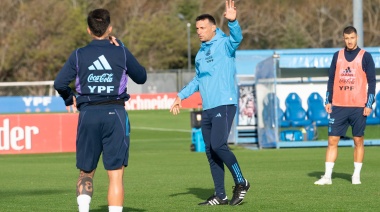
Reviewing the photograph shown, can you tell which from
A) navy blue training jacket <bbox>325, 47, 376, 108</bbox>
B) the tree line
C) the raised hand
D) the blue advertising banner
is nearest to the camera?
the raised hand

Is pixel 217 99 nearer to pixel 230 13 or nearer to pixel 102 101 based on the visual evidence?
pixel 230 13

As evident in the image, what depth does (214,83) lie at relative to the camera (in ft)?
37.3

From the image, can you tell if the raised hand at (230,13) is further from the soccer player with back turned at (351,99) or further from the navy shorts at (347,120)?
the navy shorts at (347,120)

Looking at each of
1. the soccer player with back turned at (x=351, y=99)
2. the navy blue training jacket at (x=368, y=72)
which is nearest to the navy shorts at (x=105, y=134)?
the soccer player with back turned at (x=351, y=99)

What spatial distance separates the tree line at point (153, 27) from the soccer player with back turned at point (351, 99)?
57305 millimetres

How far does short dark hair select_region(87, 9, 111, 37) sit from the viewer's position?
8.92m

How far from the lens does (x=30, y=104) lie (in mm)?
54750

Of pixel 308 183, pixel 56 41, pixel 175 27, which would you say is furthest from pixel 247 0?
pixel 308 183

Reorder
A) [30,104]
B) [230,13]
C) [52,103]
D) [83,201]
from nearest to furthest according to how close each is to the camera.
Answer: [83,201]
[230,13]
[52,103]
[30,104]

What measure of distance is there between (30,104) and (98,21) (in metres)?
46.4

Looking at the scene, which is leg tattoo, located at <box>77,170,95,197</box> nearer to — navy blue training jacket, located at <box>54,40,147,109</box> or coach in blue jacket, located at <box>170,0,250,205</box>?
navy blue training jacket, located at <box>54,40,147,109</box>

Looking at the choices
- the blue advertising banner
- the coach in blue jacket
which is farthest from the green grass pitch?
the blue advertising banner

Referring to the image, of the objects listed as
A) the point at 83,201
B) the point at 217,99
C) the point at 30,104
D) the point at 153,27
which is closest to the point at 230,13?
the point at 217,99

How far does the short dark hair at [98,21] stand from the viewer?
892 cm
